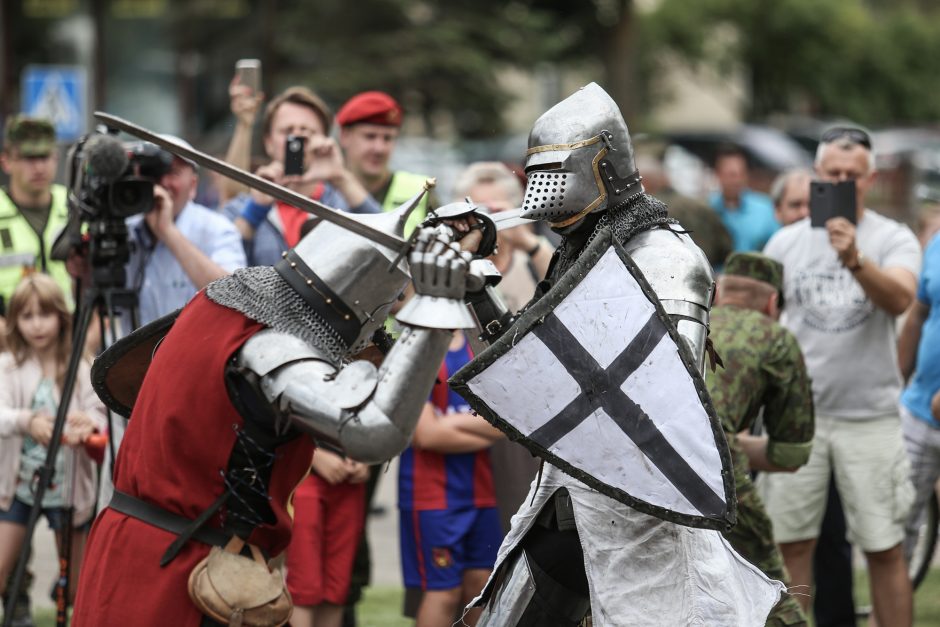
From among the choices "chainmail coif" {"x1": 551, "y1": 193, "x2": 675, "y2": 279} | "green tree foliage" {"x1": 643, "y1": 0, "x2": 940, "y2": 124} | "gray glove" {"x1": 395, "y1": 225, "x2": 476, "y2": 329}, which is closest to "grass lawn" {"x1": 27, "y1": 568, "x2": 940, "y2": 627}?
"chainmail coif" {"x1": 551, "y1": 193, "x2": 675, "y2": 279}

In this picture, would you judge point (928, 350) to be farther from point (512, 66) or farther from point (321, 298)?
point (512, 66)

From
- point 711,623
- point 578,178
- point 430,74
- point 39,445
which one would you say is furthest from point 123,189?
point 430,74

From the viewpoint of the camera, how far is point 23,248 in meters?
6.71

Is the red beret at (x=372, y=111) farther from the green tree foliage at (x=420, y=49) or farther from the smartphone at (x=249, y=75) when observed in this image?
the green tree foliage at (x=420, y=49)

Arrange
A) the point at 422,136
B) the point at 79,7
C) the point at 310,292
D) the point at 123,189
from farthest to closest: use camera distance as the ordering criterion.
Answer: the point at 79,7 → the point at 422,136 → the point at 123,189 → the point at 310,292

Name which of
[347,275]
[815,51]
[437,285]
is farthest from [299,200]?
[815,51]

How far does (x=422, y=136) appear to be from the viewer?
25750mm

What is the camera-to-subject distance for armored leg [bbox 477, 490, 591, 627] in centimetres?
420

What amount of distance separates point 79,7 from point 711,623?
27094 mm

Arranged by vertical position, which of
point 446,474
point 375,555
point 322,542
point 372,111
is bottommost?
point 375,555

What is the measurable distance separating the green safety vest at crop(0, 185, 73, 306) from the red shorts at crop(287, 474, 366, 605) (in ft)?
5.21

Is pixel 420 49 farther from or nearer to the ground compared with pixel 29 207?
farther from the ground

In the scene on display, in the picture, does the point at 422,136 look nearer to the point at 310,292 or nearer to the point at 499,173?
the point at 499,173

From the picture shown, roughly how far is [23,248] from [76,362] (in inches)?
58.8
